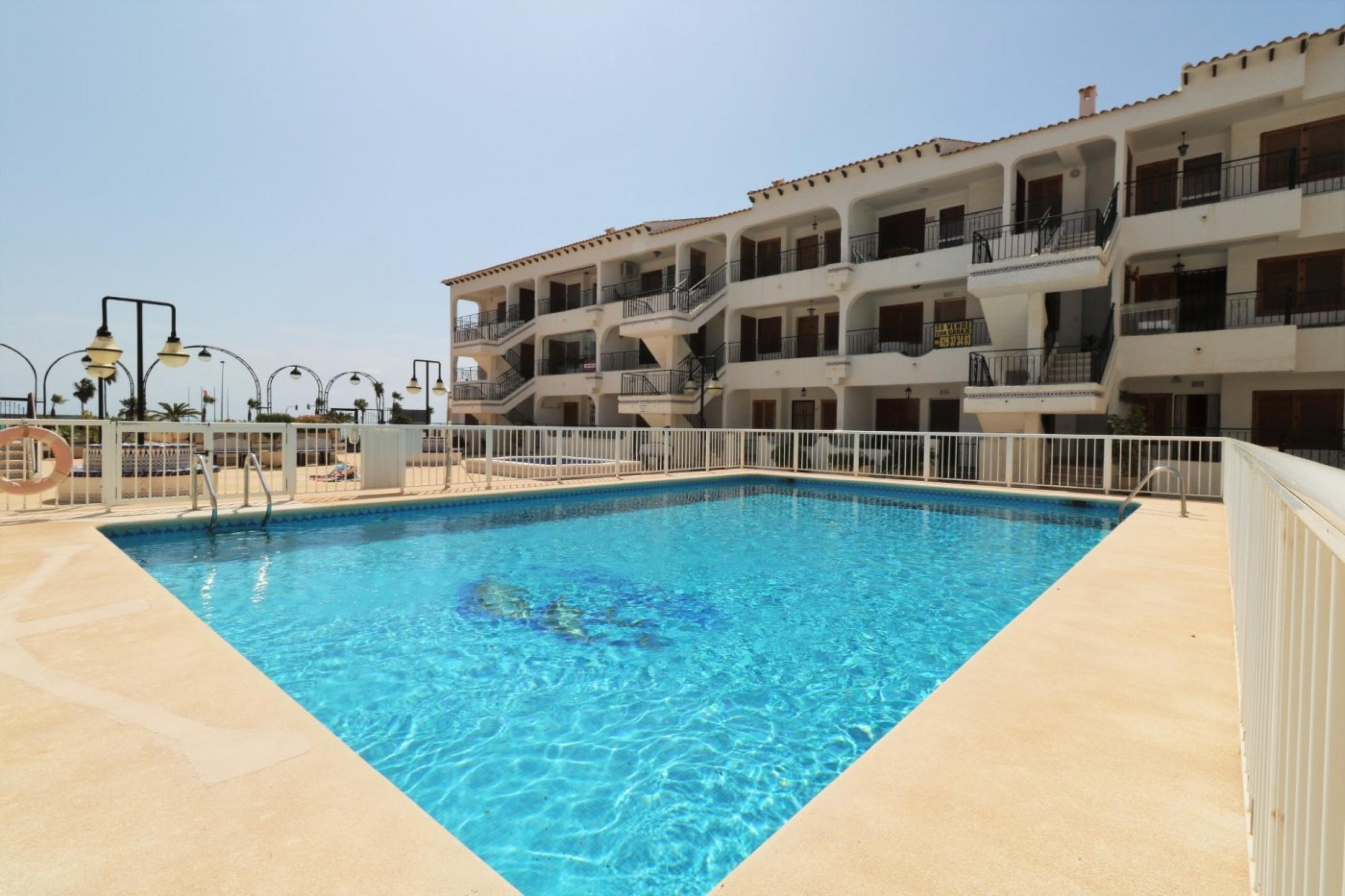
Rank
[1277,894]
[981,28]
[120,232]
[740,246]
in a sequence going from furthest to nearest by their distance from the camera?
1. [740,246]
2. [120,232]
3. [981,28]
4. [1277,894]

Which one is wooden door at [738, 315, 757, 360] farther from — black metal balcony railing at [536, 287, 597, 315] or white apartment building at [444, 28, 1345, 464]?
black metal balcony railing at [536, 287, 597, 315]

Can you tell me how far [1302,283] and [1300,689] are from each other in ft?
62.5

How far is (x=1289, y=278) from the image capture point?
14398mm

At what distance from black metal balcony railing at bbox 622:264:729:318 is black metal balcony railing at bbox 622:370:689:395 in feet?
6.94

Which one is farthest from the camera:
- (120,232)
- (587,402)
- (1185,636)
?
(587,402)

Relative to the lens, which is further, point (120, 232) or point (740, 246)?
point (740, 246)

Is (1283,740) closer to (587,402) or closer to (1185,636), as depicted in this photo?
(1185,636)

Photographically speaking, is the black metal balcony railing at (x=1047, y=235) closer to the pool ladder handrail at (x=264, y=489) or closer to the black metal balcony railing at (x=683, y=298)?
the black metal balcony railing at (x=683, y=298)

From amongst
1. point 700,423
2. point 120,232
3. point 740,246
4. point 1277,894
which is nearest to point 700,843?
point 1277,894

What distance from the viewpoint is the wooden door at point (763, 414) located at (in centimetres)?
2362

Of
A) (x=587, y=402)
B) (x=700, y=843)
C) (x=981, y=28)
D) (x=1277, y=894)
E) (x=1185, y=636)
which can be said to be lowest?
(x=700, y=843)

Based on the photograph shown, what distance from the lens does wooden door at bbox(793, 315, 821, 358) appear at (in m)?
22.2

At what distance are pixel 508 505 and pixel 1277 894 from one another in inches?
458

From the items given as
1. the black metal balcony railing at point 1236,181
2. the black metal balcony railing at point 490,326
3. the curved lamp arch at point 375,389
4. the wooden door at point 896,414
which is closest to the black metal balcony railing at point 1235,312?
the black metal balcony railing at point 1236,181
